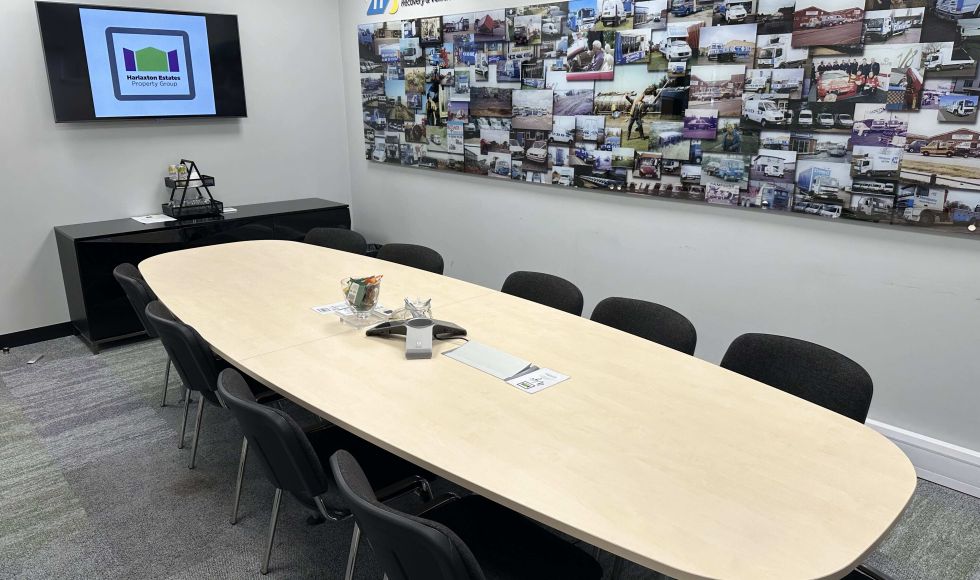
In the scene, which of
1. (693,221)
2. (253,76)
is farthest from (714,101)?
(253,76)

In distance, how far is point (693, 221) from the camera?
3.83 metres

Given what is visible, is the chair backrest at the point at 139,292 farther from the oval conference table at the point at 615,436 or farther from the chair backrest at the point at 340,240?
the chair backrest at the point at 340,240

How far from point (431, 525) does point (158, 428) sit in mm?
2728

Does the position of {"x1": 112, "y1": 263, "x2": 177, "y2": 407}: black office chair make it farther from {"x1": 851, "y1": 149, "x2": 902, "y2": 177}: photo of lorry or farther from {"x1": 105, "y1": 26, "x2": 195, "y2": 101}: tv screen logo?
{"x1": 851, "y1": 149, "x2": 902, "y2": 177}: photo of lorry

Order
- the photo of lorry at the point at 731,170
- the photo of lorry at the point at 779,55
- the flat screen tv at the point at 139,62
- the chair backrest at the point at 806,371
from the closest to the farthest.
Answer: the chair backrest at the point at 806,371, the photo of lorry at the point at 779,55, the photo of lorry at the point at 731,170, the flat screen tv at the point at 139,62

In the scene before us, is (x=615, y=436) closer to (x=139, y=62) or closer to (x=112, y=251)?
(x=112, y=251)

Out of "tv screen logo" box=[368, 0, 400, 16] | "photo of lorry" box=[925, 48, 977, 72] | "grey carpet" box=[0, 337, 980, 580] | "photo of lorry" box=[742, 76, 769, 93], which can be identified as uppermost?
"tv screen logo" box=[368, 0, 400, 16]

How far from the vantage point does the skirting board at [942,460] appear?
301cm

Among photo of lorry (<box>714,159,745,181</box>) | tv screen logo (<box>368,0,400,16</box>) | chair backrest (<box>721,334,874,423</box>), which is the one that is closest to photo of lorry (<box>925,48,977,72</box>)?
photo of lorry (<box>714,159,745,181</box>)

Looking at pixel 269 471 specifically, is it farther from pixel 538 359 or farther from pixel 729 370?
pixel 729 370

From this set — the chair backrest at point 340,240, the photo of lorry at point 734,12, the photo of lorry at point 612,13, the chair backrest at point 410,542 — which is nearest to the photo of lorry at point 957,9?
the photo of lorry at point 734,12

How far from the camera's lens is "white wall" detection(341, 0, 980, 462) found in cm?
302

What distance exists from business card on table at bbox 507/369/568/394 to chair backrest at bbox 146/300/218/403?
1.27m

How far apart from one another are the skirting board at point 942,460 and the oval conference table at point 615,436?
1.58 meters
